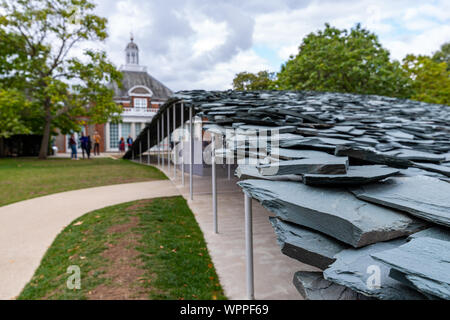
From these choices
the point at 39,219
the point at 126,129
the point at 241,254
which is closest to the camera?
the point at 241,254

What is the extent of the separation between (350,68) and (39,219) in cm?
1872

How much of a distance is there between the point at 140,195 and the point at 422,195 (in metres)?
7.84

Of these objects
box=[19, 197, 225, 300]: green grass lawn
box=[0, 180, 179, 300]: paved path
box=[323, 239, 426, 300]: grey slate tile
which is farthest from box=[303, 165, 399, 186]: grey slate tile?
box=[0, 180, 179, 300]: paved path

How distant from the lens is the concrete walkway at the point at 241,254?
340cm

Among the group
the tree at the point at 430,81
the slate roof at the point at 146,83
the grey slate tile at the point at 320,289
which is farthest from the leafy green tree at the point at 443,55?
the grey slate tile at the point at 320,289

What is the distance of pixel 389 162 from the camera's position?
2.16 metres

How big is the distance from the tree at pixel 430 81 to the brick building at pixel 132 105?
962 inches

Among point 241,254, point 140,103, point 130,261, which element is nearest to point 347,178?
point 241,254

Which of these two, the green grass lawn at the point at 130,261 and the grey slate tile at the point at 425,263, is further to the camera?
the green grass lawn at the point at 130,261

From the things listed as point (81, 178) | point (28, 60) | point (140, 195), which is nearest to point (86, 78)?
point (28, 60)

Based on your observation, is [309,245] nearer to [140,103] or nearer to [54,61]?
[54,61]

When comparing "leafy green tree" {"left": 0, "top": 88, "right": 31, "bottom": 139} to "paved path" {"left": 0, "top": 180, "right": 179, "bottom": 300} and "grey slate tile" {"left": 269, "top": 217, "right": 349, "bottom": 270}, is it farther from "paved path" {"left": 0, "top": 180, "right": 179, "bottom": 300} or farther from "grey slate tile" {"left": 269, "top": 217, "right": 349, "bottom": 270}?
"grey slate tile" {"left": 269, "top": 217, "right": 349, "bottom": 270}

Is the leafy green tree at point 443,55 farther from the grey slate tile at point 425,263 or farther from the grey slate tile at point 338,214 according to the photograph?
the grey slate tile at point 425,263

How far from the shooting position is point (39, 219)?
20.6ft
